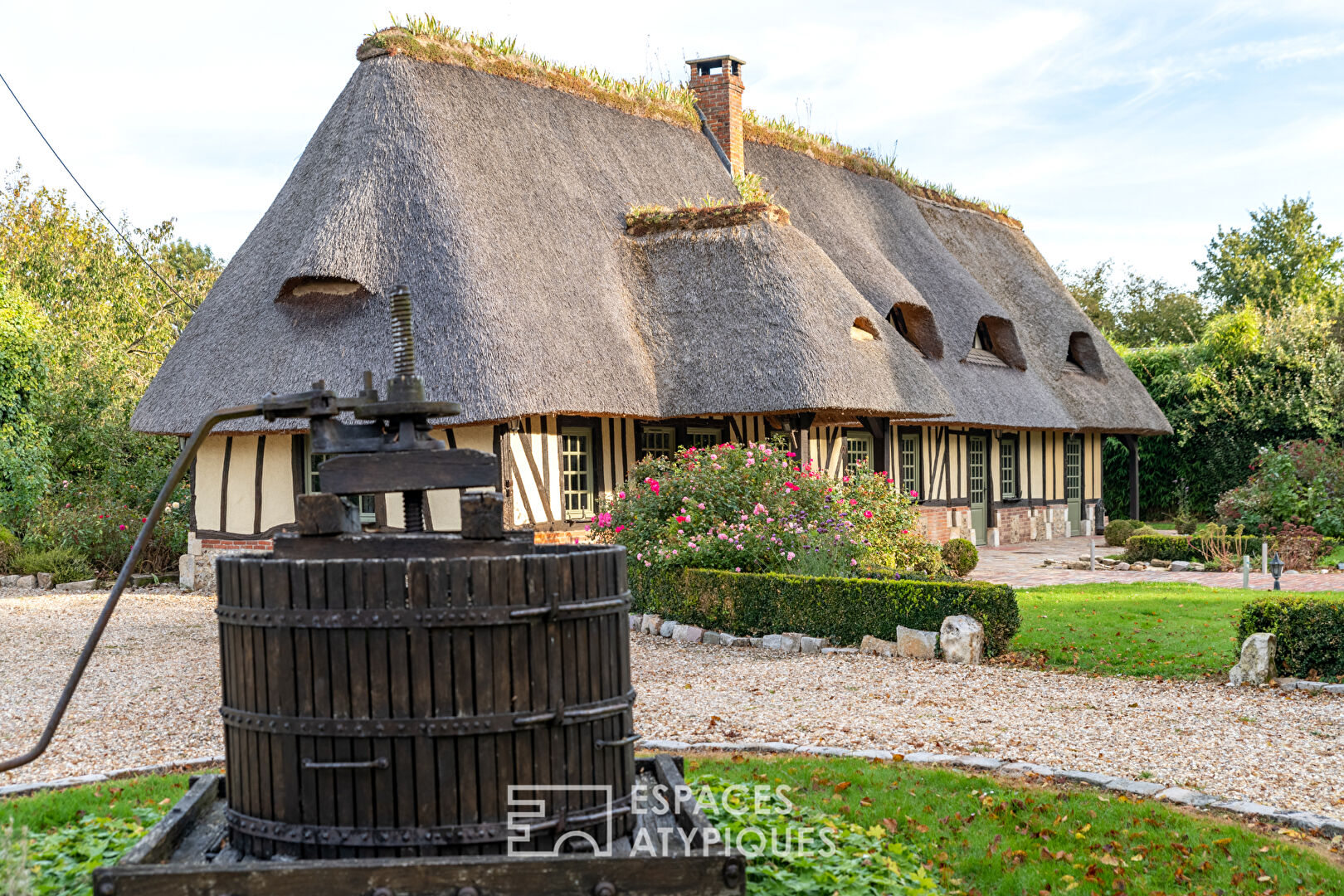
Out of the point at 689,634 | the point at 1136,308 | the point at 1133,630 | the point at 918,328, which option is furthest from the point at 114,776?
the point at 1136,308

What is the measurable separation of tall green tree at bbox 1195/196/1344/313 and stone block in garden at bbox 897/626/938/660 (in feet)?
118

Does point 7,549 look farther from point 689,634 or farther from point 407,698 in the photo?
point 407,698

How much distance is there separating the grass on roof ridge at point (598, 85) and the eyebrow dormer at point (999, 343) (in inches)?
144

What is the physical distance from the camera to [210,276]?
106 feet

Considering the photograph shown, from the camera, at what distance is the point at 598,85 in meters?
16.9

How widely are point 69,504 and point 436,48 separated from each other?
27.9 feet

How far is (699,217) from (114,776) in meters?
11.0

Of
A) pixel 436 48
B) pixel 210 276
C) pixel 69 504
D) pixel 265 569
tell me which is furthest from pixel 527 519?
pixel 210 276

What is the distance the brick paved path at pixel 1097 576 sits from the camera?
1308 centimetres

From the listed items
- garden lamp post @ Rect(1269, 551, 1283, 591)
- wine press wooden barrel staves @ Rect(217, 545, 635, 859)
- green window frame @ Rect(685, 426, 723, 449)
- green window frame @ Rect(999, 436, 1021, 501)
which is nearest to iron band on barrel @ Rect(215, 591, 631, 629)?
wine press wooden barrel staves @ Rect(217, 545, 635, 859)

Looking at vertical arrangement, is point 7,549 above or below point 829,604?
above

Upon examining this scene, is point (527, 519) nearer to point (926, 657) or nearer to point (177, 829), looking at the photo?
point (926, 657)

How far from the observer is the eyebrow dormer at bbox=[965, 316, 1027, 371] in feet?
67.8

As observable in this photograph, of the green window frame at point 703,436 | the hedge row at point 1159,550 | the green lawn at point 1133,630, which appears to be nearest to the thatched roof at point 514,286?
the green window frame at point 703,436
